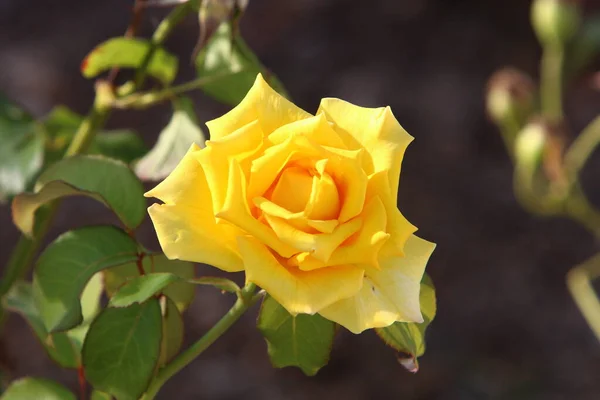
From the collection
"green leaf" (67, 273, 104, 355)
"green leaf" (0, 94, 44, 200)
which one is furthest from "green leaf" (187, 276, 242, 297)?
"green leaf" (0, 94, 44, 200)

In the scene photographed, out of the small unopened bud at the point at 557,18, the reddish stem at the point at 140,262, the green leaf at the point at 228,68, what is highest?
the green leaf at the point at 228,68

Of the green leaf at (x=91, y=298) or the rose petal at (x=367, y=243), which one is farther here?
the green leaf at (x=91, y=298)

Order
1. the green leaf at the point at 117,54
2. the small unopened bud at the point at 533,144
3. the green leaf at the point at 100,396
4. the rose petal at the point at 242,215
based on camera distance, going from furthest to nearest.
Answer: the small unopened bud at the point at 533,144, the green leaf at the point at 117,54, the green leaf at the point at 100,396, the rose petal at the point at 242,215

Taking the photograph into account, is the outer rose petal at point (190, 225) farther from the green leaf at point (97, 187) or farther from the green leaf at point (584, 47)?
the green leaf at point (584, 47)

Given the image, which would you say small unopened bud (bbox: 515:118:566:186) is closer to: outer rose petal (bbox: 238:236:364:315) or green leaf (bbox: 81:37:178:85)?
green leaf (bbox: 81:37:178:85)

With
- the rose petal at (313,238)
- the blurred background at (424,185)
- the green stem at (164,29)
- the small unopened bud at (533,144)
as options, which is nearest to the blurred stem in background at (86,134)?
the green stem at (164,29)

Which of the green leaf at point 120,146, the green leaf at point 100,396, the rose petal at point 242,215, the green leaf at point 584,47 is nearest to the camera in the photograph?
the rose petal at point 242,215

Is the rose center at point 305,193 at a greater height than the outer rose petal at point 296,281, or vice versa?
the rose center at point 305,193

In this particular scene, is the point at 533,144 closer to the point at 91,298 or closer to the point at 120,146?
the point at 120,146
